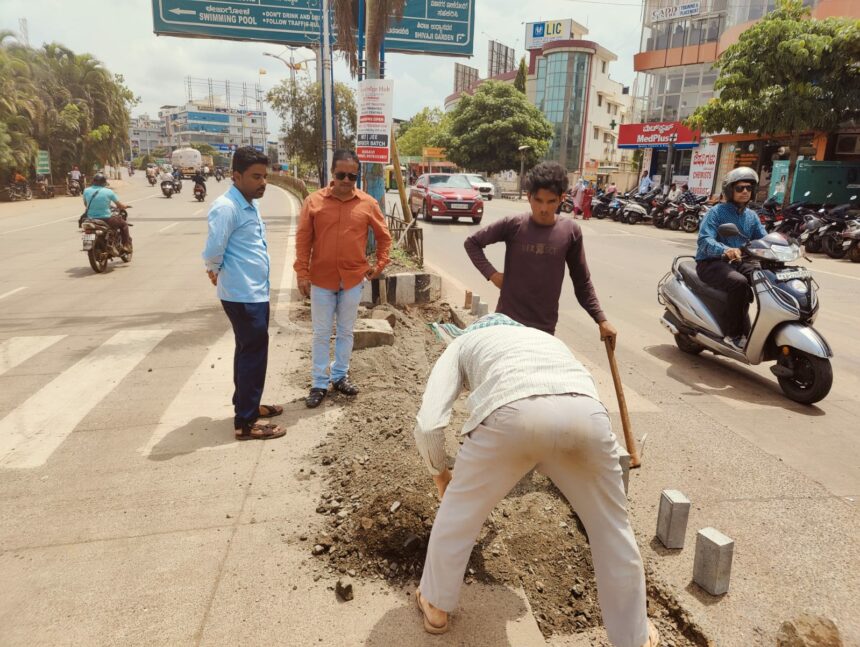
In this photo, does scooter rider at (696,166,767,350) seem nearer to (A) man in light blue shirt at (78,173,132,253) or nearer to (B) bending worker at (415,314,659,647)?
(B) bending worker at (415,314,659,647)

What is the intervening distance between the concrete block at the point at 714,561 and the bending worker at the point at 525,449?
53cm

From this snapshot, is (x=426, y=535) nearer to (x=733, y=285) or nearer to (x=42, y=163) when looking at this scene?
A: (x=733, y=285)

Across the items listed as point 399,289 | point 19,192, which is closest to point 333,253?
point 399,289

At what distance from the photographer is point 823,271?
38.1ft

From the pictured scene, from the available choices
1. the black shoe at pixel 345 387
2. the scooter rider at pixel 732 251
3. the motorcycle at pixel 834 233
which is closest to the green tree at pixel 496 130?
the motorcycle at pixel 834 233

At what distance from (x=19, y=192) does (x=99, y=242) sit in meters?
24.1

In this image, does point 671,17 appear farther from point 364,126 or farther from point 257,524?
point 257,524

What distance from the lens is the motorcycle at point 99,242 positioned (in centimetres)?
1002

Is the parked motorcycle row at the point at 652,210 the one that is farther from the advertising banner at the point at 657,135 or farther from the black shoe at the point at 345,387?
the black shoe at the point at 345,387

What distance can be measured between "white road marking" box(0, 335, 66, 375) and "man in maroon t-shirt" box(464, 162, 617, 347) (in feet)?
15.5

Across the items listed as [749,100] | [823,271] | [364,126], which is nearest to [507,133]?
[749,100]

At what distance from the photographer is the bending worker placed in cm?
181

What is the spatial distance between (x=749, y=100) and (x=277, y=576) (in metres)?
18.5

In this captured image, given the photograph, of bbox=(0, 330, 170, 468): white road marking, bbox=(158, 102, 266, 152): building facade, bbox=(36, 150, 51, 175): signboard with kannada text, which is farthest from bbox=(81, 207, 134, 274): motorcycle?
bbox=(158, 102, 266, 152): building facade
